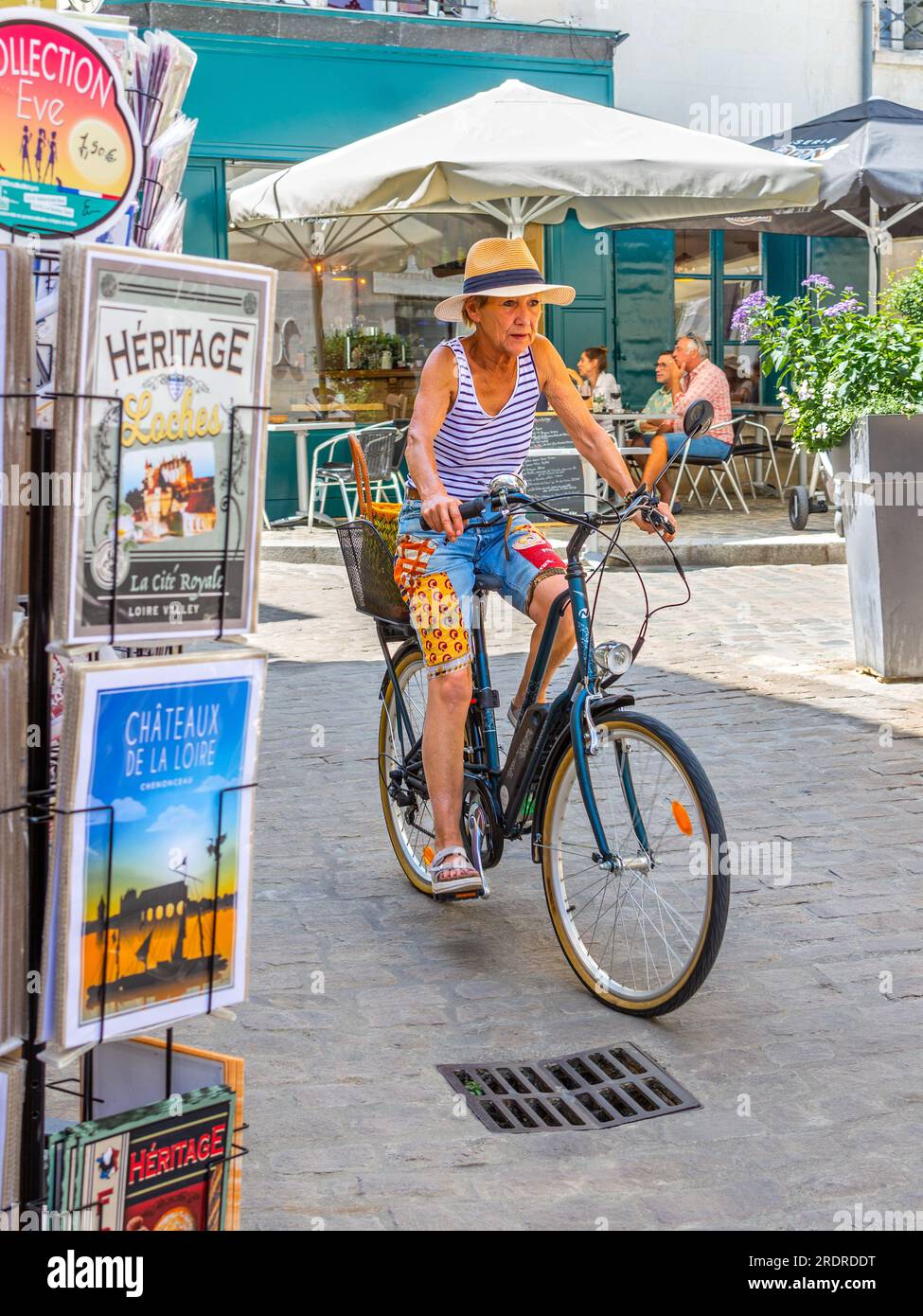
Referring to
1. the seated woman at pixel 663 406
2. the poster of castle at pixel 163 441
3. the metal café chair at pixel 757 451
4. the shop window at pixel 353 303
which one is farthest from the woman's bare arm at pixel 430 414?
the shop window at pixel 353 303

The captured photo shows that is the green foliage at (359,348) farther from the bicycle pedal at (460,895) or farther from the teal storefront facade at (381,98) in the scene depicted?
the bicycle pedal at (460,895)

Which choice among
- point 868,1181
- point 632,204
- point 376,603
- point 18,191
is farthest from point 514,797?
point 632,204

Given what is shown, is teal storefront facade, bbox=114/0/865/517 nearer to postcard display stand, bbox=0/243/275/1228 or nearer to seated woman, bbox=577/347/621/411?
seated woman, bbox=577/347/621/411

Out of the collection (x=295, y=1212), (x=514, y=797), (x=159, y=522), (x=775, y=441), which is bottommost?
(x=295, y=1212)

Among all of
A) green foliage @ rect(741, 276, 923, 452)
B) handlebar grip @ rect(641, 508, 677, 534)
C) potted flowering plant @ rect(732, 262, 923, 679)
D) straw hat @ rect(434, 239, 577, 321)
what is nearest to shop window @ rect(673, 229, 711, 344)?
green foliage @ rect(741, 276, 923, 452)

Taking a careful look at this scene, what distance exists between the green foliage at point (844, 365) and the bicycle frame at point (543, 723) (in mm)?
3737

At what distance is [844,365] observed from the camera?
7637mm

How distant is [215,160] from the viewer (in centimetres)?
1484

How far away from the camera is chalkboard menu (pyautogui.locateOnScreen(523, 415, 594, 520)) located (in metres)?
11.8

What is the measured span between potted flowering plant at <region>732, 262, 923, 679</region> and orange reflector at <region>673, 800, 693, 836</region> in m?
4.13

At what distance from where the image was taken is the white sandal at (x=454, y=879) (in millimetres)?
4355

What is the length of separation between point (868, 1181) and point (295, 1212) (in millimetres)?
1115

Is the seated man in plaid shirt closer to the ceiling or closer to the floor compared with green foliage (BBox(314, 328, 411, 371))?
closer to the floor

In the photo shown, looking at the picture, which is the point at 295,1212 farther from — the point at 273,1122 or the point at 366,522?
the point at 366,522
